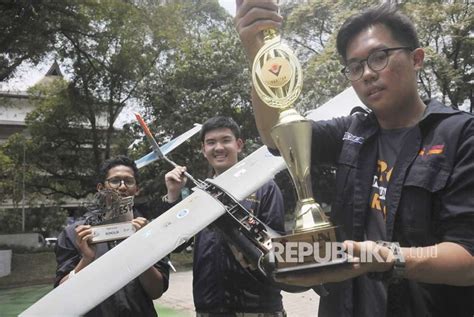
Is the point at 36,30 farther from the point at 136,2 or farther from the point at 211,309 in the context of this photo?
the point at 211,309

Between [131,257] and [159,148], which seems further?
[159,148]

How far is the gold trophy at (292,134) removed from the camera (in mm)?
1004

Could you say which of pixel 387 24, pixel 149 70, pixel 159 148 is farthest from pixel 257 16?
pixel 149 70

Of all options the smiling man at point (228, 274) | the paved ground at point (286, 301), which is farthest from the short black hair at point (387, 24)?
the paved ground at point (286, 301)

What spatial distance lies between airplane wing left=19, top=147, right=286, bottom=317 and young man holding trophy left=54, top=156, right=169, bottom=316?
193 mm

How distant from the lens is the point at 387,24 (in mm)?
1194

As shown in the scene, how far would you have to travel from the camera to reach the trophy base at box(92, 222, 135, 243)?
188 cm

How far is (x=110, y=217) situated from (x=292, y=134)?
3.83 feet

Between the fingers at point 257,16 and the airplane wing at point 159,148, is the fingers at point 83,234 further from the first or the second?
the airplane wing at point 159,148

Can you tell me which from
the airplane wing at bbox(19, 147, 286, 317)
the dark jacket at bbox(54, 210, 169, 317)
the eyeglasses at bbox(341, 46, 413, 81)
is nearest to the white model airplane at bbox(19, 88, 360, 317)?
the airplane wing at bbox(19, 147, 286, 317)

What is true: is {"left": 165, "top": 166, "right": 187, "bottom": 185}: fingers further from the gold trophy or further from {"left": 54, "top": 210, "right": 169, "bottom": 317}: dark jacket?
the gold trophy

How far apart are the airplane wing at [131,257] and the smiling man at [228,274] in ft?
0.88

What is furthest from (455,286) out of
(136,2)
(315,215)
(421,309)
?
(136,2)

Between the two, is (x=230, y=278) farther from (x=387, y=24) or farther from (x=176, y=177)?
(x=387, y=24)
